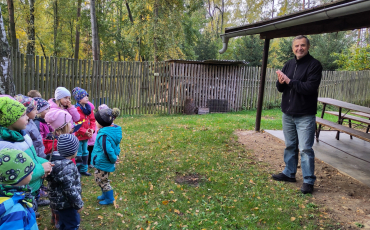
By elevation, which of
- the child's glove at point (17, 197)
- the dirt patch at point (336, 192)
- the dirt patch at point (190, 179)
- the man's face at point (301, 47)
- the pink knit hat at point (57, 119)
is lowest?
the dirt patch at point (190, 179)

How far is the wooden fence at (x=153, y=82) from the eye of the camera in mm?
8727

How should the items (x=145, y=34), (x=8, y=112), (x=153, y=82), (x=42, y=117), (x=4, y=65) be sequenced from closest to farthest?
(x=8, y=112)
(x=42, y=117)
(x=4, y=65)
(x=153, y=82)
(x=145, y=34)

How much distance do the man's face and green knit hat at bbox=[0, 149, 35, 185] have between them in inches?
150

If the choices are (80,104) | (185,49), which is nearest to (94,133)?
(80,104)

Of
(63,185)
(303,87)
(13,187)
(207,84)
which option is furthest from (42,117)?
(207,84)

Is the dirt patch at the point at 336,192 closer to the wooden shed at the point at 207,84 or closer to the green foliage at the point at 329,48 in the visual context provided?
the wooden shed at the point at 207,84

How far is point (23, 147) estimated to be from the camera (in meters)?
2.37

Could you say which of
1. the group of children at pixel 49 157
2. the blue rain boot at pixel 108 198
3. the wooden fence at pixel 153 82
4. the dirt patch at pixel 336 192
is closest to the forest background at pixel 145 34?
the wooden fence at pixel 153 82

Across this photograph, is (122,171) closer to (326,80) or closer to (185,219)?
(185,219)

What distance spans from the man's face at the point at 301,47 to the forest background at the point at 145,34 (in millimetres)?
8238

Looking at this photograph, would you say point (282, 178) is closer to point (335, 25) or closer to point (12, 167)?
point (335, 25)

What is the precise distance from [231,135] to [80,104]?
13.6 ft

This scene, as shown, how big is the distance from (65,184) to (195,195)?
1.95 metres

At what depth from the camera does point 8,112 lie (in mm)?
2326
